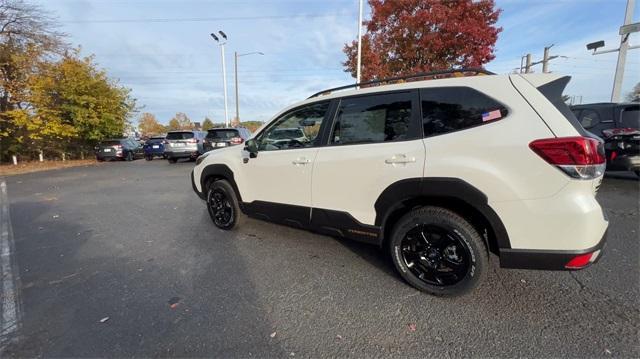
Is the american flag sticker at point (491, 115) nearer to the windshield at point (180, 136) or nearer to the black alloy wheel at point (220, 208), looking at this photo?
the black alloy wheel at point (220, 208)

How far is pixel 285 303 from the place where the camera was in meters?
2.49

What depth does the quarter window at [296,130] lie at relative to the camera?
321 cm

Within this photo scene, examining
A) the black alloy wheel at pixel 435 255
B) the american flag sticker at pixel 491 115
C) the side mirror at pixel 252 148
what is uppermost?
the american flag sticker at pixel 491 115

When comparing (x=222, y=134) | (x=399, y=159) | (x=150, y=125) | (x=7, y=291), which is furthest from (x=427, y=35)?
(x=150, y=125)

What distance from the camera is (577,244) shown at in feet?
6.55

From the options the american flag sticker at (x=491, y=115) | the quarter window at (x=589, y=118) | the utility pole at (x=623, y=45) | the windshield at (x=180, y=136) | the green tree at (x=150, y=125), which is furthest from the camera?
the green tree at (x=150, y=125)

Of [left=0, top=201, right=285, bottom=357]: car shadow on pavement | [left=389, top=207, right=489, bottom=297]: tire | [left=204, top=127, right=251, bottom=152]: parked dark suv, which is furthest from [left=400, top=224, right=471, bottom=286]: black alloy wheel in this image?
[left=204, top=127, right=251, bottom=152]: parked dark suv

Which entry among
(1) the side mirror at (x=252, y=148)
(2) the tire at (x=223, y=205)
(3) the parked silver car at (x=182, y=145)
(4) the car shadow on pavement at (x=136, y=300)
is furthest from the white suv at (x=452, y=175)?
(3) the parked silver car at (x=182, y=145)

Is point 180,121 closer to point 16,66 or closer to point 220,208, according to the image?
point 16,66

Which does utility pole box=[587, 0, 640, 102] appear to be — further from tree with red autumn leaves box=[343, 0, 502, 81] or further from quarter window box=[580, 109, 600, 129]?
quarter window box=[580, 109, 600, 129]

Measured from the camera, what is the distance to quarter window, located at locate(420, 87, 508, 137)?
7.27 ft

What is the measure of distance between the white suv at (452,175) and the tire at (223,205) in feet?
3.39

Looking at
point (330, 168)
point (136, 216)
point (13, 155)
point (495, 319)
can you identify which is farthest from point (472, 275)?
point (13, 155)

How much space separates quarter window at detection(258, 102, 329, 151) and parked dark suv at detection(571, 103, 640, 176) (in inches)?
272
